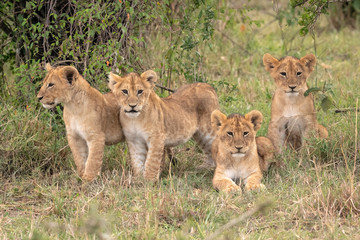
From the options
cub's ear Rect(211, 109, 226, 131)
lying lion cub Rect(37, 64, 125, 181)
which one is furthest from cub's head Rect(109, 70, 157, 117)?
cub's ear Rect(211, 109, 226, 131)

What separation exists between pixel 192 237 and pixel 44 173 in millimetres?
2173

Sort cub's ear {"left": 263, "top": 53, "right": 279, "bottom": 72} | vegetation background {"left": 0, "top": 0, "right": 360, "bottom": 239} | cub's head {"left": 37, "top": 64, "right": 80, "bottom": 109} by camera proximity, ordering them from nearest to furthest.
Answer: vegetation background {"left": 0, "top": 0, "right": 360, "bottom": 239} → cub's head {"left": 37, "top": 64, "right": 80, "bottom": 109} → cub's ear {"left": 263, "top": 53, "right": 279, "bottom": 72}

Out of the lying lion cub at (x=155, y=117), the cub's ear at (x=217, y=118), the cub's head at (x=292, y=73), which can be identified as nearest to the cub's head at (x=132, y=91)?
the lying lion cub at (x=155, y=117)

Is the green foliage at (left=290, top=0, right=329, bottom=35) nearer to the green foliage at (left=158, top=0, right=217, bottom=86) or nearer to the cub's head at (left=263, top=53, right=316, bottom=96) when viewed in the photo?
the cub's head at (left=263, top=53, right=316, bottom=96)

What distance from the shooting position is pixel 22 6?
6.58 m

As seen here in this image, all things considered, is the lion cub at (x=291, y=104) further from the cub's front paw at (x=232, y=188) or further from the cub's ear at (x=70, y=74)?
the cub's ear at (x=70, y=74)

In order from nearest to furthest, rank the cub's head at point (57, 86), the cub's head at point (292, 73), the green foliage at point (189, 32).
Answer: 1. the cub's head at point (57, 86)
2. the cub's head at point (292, 73)
3. the green foliage at point (189, 32)

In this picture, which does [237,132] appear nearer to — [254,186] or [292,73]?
[254,186]

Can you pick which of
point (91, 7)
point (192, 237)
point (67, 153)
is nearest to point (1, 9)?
point (91, 7)

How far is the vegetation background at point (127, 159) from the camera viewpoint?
170 inches

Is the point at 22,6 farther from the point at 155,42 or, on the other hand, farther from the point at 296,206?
the point at 296,206

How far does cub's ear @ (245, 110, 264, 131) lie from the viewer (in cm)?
540

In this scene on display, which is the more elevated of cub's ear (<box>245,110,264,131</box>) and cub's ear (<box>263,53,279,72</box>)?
cub's ear (<box>263,53,279,72</box>)

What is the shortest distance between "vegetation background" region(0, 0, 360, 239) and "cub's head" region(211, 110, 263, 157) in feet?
1.25
